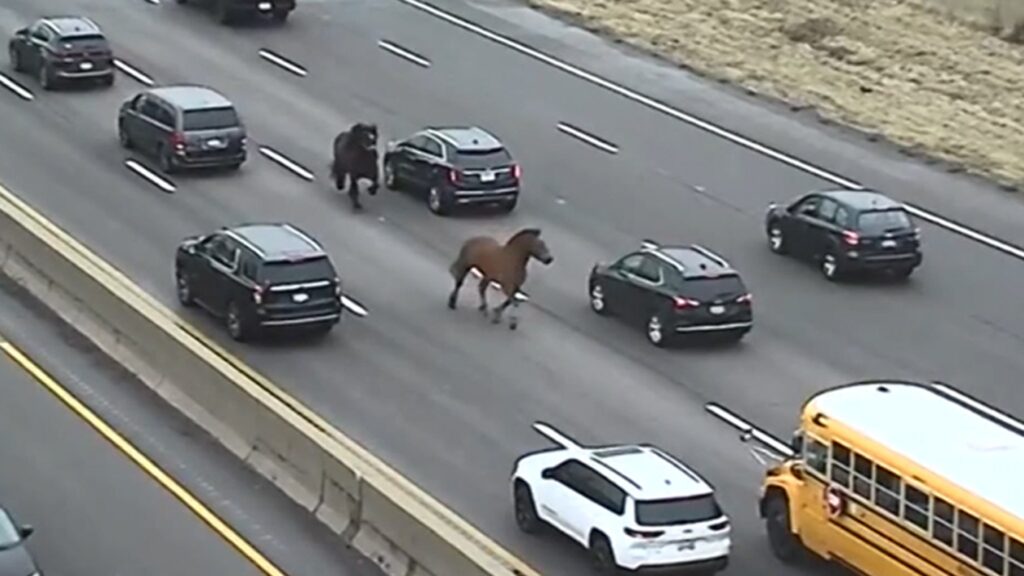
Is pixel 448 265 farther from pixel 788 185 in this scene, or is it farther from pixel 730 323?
pixel 788 185

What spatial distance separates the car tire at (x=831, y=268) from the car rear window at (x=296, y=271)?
393 inches

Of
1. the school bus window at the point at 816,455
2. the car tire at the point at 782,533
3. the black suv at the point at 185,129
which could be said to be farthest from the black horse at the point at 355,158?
the school bus window at the point at 816,455

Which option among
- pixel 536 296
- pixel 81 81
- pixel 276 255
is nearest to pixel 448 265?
pixel 536 296

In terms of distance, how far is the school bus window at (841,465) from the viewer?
30.4 meters

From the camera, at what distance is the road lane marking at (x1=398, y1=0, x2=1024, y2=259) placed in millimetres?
47906

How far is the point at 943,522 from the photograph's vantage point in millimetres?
28719

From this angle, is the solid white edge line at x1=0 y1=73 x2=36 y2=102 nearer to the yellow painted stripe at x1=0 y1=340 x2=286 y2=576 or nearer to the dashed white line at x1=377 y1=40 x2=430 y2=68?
the dashed white line at x1=377 y1=40 x2=430 y2=68

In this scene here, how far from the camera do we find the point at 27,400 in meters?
35.6

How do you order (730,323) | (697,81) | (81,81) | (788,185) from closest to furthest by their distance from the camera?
(730,323), (788,185), (81,81), (697,81)

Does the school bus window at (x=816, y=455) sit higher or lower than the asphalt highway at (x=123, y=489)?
higher

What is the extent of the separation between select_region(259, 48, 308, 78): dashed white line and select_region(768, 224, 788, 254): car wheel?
50.1 ft

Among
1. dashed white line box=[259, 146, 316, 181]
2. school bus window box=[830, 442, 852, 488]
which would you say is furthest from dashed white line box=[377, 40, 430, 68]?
school bus window box=[830, 442, 852, 488]

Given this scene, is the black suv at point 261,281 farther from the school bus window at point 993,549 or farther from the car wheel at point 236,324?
the school bus window at point 993,549

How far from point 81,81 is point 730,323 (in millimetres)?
20126
